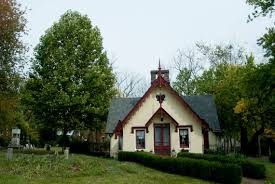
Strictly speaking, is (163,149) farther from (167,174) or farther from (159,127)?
(167,174)

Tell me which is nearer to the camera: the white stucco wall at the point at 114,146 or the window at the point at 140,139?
the window at the point at 140,139

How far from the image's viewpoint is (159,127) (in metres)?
42.2

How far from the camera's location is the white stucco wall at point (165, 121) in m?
41.7

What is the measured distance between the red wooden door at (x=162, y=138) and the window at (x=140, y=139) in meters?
1.23

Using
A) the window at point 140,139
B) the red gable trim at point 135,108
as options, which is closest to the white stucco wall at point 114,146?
the red gable trim at point 135,108

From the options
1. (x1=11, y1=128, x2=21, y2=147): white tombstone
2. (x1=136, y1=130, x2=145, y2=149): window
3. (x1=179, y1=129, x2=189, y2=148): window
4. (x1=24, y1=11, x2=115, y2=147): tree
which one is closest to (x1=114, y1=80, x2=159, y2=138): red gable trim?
(x1=136, y1=130, x2=145, y2=149): window

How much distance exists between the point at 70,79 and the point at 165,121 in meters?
12.8

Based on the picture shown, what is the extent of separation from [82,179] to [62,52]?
27734 millimetres

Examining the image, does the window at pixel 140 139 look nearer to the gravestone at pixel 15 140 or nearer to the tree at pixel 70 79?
the tree at pixel 70 79

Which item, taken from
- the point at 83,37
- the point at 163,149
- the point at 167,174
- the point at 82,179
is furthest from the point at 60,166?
the point at 83,37

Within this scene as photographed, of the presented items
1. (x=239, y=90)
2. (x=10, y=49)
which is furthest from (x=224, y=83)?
(x=10, y=49)

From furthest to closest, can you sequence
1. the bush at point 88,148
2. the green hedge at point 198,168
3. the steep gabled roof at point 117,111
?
the bush at point 88,148, the steep gabled roof at point 117,111, the green hedge at point 198,168

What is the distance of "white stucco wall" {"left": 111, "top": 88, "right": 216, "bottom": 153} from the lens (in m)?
41.7

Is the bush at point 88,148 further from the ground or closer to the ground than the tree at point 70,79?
closer to the ground
